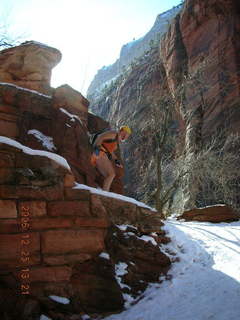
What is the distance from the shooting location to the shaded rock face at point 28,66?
13.3 meters

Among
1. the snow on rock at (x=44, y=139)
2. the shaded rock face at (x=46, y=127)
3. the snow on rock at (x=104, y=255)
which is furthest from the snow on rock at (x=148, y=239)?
the snow on rock at (x=44, y=139)

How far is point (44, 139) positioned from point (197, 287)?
713 cm

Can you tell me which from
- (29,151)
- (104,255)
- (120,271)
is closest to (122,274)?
(120,271)

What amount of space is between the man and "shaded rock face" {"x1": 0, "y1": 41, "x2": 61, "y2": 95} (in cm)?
782

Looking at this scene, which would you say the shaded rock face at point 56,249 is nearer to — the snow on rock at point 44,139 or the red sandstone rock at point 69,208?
the red sandstone rock at point 69,208

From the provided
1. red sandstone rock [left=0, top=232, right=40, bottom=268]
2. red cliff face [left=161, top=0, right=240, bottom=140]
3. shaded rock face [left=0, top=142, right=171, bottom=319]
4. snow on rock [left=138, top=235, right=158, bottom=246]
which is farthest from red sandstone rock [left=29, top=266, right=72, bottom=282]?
red cliff face [left=161, top=0, right=240, bottom=140]

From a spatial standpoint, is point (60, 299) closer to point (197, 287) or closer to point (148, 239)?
point (197, 287)

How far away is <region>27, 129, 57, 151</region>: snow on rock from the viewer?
9.83m

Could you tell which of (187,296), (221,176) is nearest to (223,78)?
(221,176)

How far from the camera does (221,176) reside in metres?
14.5

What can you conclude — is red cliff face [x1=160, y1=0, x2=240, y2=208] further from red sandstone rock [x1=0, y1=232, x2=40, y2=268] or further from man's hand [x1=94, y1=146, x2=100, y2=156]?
red sandstone rock [x1=0, y1=232, x2=40, y2=268]

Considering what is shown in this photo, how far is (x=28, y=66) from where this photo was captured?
13336 mm

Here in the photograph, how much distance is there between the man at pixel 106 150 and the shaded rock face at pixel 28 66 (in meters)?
7.82

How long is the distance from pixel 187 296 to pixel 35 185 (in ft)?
7.52
